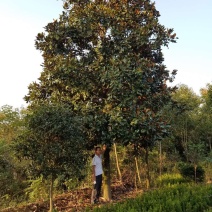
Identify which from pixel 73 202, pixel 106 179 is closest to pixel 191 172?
pixel 106 179

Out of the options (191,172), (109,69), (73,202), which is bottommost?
(73,202)

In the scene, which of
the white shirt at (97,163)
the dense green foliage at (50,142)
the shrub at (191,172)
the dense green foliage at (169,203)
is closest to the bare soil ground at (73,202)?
the white shirt at (97,163)

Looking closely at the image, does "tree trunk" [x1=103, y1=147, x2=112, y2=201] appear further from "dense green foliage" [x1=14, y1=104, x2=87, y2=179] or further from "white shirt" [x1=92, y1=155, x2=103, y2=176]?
"dense green foliage" [x1=14, y1=104, x2=87, y2=179]

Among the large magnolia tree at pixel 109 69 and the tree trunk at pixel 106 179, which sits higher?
the large magnolia tree at pixel 109 69

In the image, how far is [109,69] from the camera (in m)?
9.93

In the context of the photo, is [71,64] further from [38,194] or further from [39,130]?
[38,194]

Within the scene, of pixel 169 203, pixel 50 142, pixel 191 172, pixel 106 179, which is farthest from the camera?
pixel 191 172

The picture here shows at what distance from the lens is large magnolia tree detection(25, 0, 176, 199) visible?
383 inches

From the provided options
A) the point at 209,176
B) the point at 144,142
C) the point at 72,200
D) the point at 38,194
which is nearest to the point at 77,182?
the point at 38,194

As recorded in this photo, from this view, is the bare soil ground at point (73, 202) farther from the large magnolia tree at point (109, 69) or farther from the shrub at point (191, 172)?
the shrub at point (191, 172)

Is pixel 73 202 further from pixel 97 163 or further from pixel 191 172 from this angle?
pixel 191 172

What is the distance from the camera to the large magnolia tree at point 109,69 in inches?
383

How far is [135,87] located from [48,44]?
3.83 m

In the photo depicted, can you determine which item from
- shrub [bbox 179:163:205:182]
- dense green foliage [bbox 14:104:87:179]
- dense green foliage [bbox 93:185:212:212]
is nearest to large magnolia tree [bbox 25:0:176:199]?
dense green foliage [bbox 14:104:87:179]
